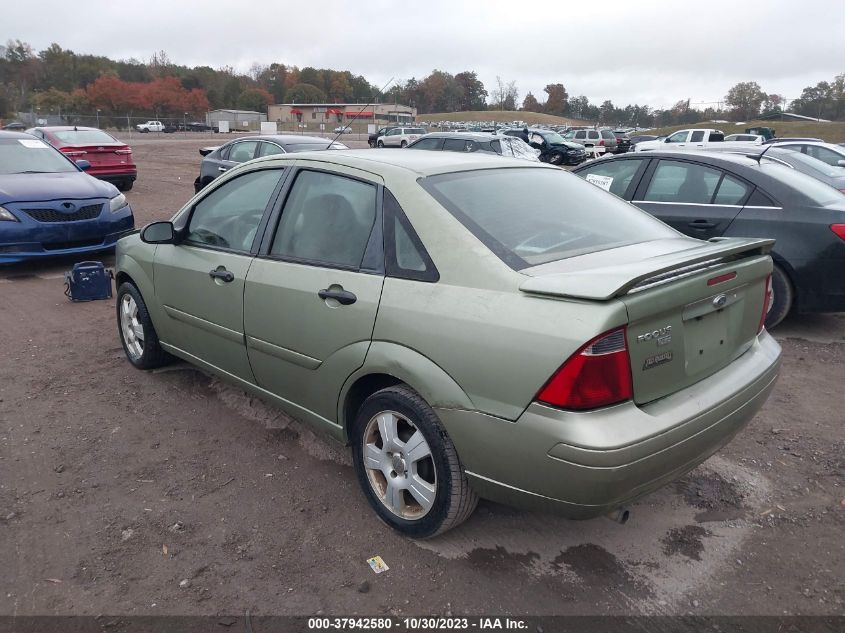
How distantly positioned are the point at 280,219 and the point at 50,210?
5619 mm

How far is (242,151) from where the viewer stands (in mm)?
12422

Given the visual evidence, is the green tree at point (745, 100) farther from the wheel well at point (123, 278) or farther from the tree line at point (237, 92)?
the wheel well at point (123, 278)

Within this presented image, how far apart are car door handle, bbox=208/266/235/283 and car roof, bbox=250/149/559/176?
701mm

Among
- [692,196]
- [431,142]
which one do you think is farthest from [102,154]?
[692,196]

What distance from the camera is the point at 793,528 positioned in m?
3.08

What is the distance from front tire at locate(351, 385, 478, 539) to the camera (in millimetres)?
2689

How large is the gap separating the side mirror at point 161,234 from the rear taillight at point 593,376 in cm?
288

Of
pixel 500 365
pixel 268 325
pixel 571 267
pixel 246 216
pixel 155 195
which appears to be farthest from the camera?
pixel 155 195

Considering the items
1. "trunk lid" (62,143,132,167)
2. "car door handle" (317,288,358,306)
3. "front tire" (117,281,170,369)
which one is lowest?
"front tire" (117,281,170,369)

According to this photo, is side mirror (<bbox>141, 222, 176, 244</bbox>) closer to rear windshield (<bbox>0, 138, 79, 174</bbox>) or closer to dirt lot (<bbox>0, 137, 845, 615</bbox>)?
dirt lot (<bbox>0, 137, 845, 615</bbox>)

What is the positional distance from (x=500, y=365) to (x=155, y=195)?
14008 millimetres

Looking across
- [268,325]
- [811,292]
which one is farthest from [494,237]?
[811,292]

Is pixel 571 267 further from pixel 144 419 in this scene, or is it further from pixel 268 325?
pixel 144 419

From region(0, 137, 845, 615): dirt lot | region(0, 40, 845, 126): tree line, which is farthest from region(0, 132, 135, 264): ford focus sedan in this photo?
region(0, 40, 845, 126): tree line
